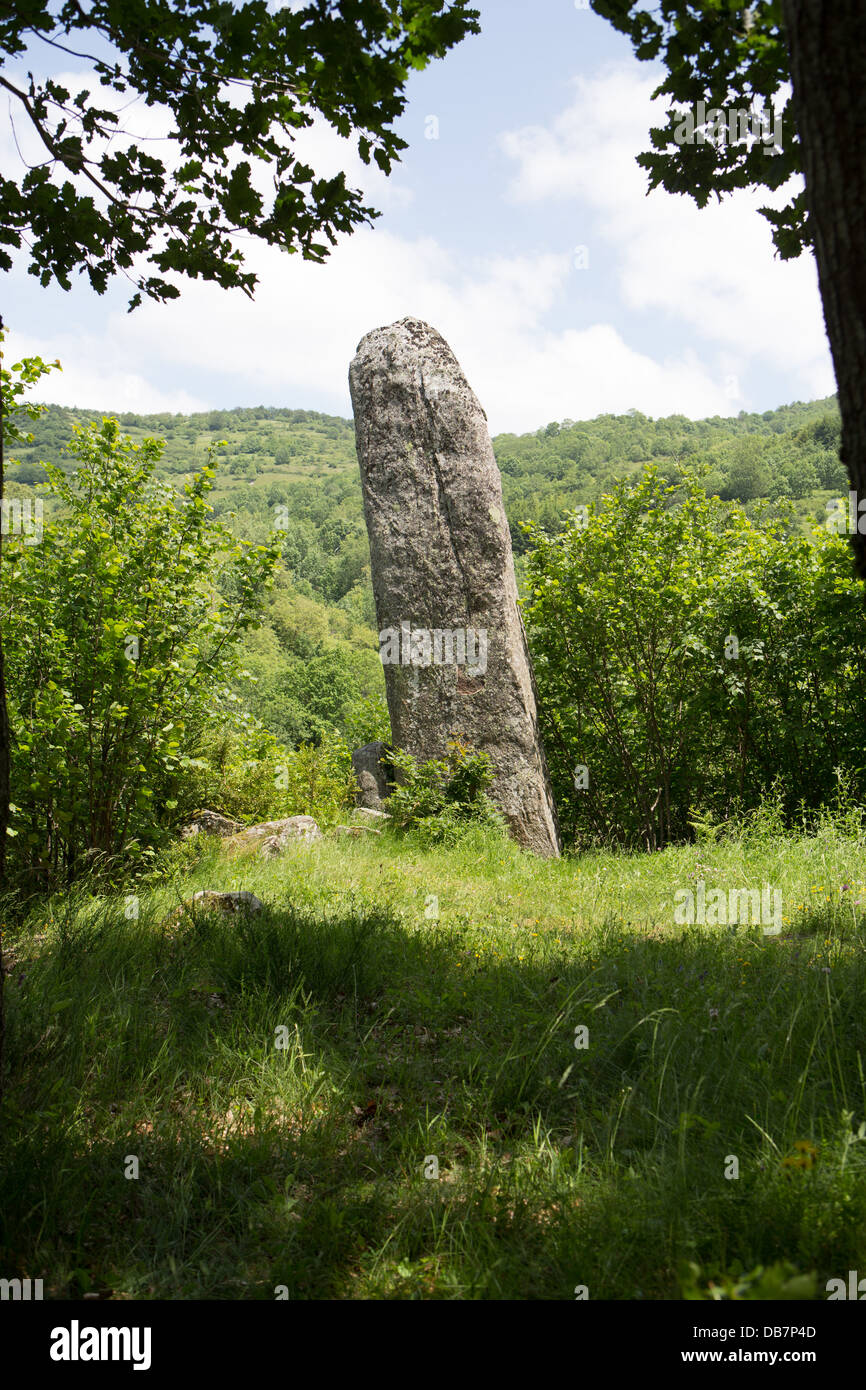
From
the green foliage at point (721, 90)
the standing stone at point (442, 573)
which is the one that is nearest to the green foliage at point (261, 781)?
the standing stone at point (442, 573)

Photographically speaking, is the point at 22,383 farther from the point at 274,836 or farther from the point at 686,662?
the point at 686,662

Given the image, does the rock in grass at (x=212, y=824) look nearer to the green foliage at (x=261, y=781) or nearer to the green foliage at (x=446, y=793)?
the green foliage at (x=261, y=781)

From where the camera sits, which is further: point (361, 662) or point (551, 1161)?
point (361, 662)

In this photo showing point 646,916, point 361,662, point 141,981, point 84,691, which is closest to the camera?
point 141,981

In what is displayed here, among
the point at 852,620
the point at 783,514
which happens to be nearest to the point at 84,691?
the point at 852,620

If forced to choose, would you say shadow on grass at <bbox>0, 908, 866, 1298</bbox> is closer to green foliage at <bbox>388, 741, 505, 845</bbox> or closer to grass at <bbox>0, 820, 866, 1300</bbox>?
grass at <bbox>0, 820, 866, 1300</bbox>

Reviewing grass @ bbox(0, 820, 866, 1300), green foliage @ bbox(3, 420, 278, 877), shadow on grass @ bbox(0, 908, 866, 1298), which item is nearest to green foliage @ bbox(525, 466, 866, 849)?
green foliage @ bbox(3, 420, 278, 877)

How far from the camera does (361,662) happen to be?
43.1m

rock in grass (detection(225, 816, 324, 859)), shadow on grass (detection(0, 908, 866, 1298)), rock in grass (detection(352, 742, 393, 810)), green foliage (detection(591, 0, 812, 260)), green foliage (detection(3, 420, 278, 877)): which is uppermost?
green foliage (detection(591, 0, 812, 260))

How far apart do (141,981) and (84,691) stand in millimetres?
3150

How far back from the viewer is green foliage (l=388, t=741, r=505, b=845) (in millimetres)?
8469

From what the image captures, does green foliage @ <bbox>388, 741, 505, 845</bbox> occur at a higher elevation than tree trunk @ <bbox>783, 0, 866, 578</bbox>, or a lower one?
lower

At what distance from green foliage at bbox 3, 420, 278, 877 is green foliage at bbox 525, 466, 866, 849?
4625mm
